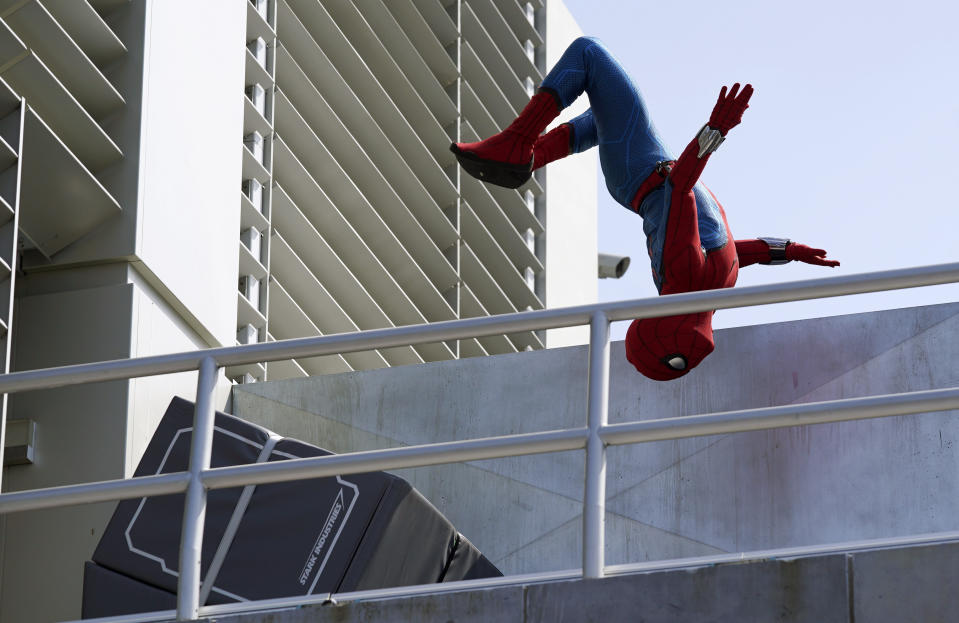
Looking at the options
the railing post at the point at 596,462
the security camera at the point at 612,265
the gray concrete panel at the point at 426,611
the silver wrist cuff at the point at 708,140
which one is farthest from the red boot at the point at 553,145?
the security camera at the point at 612,265

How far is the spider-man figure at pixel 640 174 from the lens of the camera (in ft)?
21.1

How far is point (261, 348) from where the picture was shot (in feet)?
15.7

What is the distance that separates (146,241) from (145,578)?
2.75 m

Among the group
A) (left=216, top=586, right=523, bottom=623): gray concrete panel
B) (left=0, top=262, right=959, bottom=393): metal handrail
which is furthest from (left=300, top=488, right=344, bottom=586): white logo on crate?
(left=216, top=586, right=523, bottom=623): gray concrete panel

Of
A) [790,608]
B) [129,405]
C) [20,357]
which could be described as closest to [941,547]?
[790,608]

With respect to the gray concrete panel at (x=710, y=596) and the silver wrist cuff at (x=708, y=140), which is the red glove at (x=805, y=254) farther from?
the gray concrete panel at (x=710, y=596)

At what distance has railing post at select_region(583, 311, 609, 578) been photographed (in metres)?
4.14

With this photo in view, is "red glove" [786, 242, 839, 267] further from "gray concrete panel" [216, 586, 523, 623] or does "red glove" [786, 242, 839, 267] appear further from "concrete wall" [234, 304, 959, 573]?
"gray concrete panel" [216, 586, 523, 623]

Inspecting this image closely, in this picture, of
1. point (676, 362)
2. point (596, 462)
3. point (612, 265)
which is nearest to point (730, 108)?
point (676, 362)

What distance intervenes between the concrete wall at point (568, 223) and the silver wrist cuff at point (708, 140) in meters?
7.94

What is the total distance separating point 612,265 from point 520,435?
1154 cm

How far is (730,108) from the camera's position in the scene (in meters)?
5.82

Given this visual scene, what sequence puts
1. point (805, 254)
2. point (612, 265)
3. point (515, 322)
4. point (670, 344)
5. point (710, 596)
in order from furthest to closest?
point (612, 265) → point (805, 254) → point (670, 344) → point (515, 322) → point (710, 596)

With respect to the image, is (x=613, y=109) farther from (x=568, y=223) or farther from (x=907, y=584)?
(x=568, y=223)
